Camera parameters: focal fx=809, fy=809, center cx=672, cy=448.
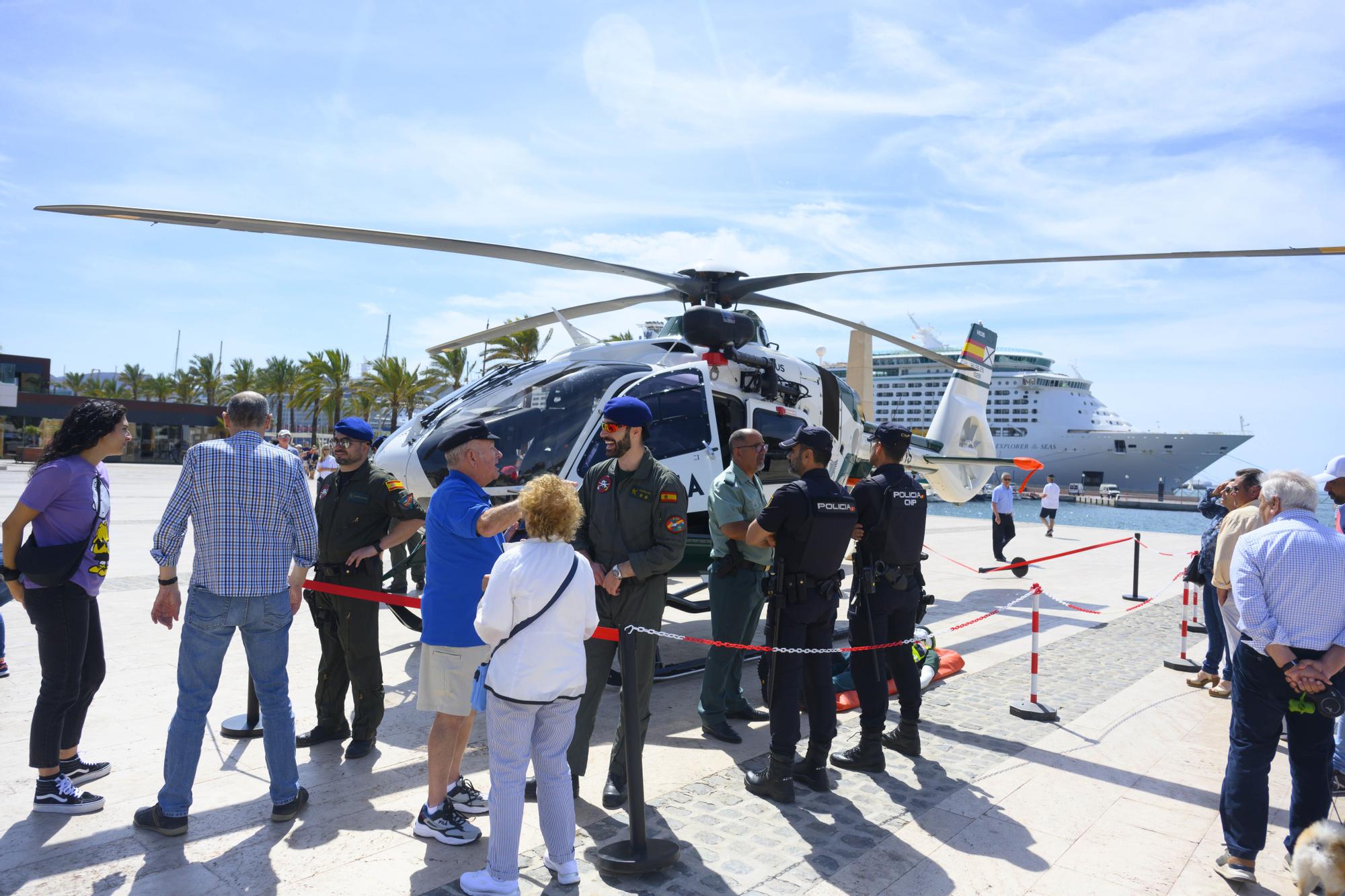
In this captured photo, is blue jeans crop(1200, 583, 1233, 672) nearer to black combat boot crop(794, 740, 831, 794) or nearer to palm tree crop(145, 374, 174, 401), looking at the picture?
black combat boot crop(794, 740, 831, 794)

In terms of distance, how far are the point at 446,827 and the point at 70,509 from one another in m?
2.32

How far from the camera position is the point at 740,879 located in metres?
3.39

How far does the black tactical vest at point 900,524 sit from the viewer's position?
4.89 meters

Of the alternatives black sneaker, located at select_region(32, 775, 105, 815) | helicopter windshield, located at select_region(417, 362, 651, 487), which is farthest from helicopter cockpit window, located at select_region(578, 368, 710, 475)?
black sneaker, located at select_region(32, 775, 105, 815)

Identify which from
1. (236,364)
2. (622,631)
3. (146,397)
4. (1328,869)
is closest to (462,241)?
(622,631)

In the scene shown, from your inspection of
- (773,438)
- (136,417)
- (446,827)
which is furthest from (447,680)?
(136,417)

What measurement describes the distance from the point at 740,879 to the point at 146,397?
8029cm

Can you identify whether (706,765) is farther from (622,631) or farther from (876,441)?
(876,441)

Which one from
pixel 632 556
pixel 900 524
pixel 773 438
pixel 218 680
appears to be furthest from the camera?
pixel 773 438

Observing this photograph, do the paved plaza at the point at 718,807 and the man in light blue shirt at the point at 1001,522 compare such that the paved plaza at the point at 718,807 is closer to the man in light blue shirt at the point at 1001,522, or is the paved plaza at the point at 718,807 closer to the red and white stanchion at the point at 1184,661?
the red and white stanchion at the point at 1184,661

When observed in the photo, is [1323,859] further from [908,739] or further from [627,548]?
[627,548]

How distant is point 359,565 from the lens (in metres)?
4.59

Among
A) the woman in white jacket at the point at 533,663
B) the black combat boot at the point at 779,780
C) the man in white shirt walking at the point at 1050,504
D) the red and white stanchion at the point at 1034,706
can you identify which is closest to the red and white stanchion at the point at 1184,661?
the red and white stanchion at the point at 1034,706

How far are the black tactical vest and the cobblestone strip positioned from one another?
124cm
